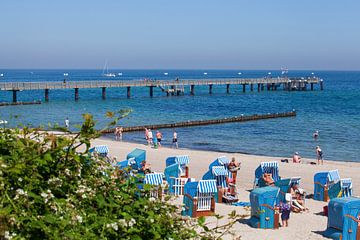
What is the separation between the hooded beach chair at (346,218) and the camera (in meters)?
11.0

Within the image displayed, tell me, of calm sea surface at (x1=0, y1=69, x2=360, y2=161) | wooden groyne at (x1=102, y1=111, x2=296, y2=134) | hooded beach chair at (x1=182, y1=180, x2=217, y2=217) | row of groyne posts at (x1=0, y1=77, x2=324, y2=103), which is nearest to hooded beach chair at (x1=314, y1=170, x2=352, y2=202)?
hooded beach chair at (x1=182, y1=180, x2=217, y2=217)

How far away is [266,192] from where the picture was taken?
12.1 m

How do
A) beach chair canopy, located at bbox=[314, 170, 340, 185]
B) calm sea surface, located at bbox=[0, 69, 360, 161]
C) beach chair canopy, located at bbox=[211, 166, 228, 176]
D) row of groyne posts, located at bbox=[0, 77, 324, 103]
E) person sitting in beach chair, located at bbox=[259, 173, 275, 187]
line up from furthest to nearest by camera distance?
row of groyne posts, located at bbox=[0, 77, 324, 103] → calm sea surface, located at bbox=[0, 69, 360, 161] → beach chair canopy, located at bbox=[314, 170, 340, 185] → beach chair canopy, located at bbox=[211, 166, 228, 176] → person sitting in beach chair, located at bbox=[259, 173, 275, 187]

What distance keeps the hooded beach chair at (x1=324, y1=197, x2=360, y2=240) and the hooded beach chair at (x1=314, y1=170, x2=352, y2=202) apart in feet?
12.3

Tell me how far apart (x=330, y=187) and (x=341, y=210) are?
14.0 ft

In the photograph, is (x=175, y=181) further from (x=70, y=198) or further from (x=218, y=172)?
(x=70, y=198)

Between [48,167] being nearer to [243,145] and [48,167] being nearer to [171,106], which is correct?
[243,145]

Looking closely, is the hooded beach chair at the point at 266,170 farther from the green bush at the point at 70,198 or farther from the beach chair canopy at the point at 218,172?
the green bush at the point at 70,198

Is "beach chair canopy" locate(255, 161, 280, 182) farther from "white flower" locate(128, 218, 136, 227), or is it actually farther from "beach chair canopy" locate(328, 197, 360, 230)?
"white flower" locate(128, 218, 136, 227)

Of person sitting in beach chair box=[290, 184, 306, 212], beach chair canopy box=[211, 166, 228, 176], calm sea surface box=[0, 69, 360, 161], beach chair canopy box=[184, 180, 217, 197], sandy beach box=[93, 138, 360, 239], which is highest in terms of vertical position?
beach chair canopy box=[184, 180, 217, 197]

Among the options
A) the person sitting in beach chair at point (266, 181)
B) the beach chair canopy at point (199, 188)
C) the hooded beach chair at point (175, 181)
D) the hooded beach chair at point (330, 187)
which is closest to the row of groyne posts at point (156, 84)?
the hooded beach chair at point (175, 181)

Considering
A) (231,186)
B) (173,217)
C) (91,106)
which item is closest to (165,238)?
(173,217)

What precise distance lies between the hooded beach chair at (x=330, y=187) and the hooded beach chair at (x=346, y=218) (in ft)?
12.3

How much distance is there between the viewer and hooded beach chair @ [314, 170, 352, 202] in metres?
15.1
